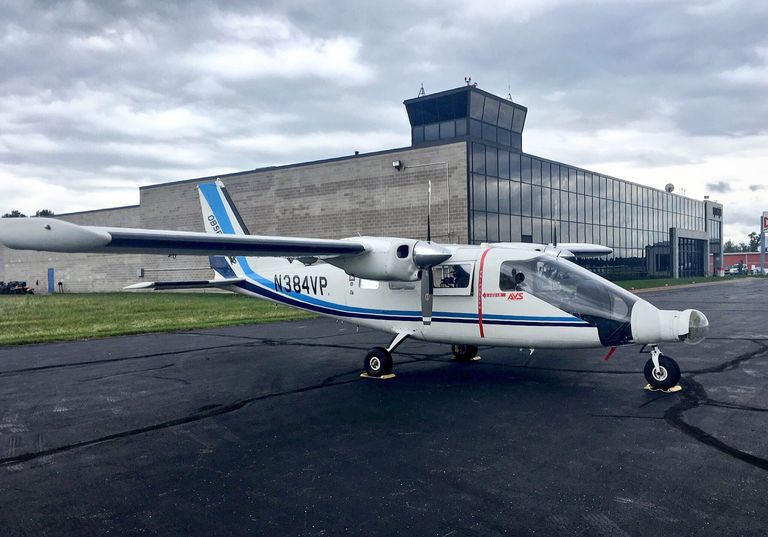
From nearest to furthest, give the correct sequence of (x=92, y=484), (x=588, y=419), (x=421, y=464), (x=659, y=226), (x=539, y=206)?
(x=92, y=484) < (x=421, y=464) < (x=588, y=419) < (x=539, y=206) < (x=659, y=226)

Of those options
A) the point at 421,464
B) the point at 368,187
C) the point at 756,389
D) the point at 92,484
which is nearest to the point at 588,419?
the point at 421,464

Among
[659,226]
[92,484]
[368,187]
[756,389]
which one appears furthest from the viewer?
[659,226]

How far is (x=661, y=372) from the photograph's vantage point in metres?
9.62

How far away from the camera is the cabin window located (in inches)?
445

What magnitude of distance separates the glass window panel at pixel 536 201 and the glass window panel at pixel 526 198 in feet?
1.47

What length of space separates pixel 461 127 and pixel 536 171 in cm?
791

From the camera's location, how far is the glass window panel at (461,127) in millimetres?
38094

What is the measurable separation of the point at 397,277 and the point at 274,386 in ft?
11.2

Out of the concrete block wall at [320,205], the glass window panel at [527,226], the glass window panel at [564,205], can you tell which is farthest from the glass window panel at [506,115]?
the concrete block wall at [320,205]

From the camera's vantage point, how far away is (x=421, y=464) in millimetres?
6469

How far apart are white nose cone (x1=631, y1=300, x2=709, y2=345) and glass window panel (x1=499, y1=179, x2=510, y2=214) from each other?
95.0 ft

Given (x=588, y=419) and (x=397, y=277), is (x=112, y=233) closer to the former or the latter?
(x=397, y=277)

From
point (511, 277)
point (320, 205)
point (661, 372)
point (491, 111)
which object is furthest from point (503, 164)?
point (661, 372)

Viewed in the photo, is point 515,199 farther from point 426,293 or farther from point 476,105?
point 426,293
